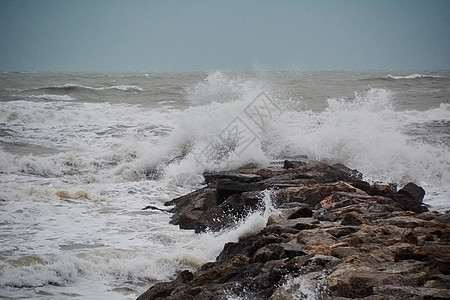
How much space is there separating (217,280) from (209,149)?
7251 millimetres

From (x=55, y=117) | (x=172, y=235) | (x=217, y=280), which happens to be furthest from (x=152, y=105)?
(x=217, y=280)

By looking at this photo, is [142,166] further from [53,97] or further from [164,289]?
[53,97]

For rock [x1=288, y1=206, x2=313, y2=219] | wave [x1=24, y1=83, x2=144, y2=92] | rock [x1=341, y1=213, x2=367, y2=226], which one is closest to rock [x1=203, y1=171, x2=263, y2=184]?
rock [x1=288, y1=206, x2=313, y2=219]

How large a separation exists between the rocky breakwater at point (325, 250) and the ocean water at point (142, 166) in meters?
0.53

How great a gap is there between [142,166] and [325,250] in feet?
26.3

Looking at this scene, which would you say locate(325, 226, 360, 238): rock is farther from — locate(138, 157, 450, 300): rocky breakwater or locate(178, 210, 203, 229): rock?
locate(178, 210, 203, 229): rock

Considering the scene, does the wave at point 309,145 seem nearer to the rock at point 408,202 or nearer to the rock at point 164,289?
the rock at point 408,202

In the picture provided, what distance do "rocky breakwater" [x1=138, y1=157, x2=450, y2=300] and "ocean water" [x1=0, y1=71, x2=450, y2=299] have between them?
1.73ft

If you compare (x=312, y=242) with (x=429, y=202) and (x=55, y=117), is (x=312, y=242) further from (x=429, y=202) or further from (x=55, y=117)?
(x=55, y=117)

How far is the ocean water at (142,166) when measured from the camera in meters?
6.02

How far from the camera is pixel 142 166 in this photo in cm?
1195

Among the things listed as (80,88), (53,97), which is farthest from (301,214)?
(80,88)

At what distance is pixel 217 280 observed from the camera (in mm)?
4766

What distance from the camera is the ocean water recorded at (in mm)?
6020
